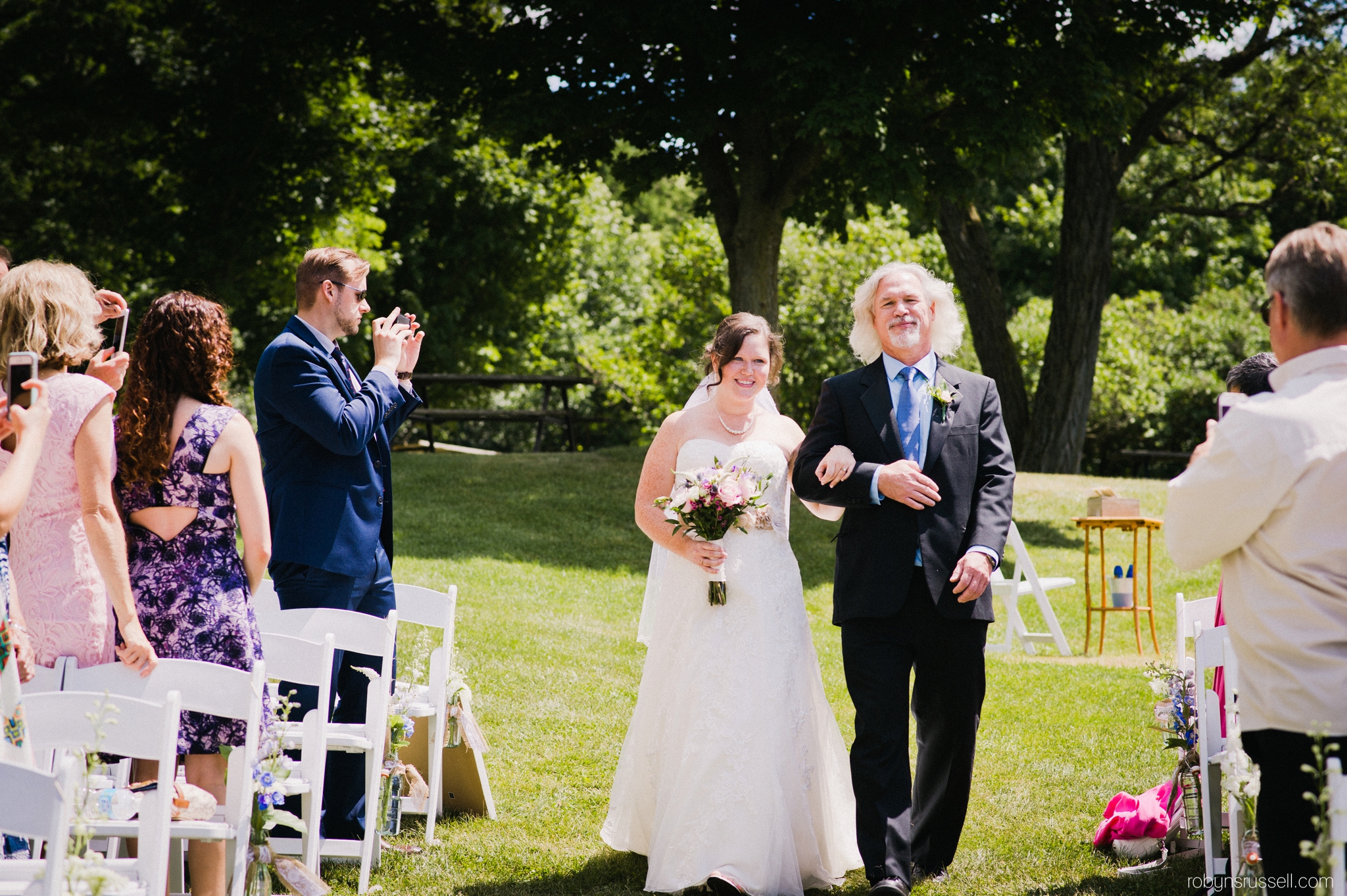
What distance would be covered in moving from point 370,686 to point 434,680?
0.65m

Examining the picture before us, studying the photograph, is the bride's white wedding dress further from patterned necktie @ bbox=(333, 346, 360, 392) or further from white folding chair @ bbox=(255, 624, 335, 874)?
patterned necktie @ bbox=(333, 346, 360, 392)

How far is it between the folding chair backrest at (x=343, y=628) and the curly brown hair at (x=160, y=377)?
1.08 meters

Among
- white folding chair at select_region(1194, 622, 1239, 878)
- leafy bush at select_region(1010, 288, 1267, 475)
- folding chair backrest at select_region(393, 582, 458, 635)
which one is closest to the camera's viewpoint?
white folding chair at select_region(1194, 622, 1239, 878)

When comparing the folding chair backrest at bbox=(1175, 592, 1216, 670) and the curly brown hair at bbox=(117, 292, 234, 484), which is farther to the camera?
the folding chair backrest at bbox=(1175, 592, 1216, 670)

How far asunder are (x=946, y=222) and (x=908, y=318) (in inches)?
595

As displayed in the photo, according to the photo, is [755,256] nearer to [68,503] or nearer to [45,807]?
[68,503]

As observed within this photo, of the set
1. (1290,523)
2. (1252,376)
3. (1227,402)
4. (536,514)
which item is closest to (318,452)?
(1227,402)

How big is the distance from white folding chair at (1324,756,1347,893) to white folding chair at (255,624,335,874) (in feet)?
10.7

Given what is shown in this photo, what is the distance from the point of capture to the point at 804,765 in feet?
16.2

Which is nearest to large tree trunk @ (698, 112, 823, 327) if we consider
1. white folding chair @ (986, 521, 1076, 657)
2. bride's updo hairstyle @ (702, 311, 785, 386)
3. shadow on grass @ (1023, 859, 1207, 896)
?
white folding chair @ (986, 521, 1076, 657)

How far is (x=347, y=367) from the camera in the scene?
5328 millimetres

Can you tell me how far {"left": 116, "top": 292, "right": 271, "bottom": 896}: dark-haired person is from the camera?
4.07 meters

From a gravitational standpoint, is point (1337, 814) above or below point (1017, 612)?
above

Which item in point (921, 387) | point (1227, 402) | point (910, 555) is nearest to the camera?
point (1227, 402)
